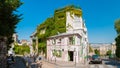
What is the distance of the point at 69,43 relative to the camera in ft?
186

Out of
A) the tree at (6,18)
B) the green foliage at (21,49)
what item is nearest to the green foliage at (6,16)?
the tree at (6,18)

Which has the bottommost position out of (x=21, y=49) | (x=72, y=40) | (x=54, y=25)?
(x=21, y=49)

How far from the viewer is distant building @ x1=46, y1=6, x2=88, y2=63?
185 feet

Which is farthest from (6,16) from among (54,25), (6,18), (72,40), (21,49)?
(21,49)

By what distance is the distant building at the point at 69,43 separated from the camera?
5628cm

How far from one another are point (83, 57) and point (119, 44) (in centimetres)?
1295

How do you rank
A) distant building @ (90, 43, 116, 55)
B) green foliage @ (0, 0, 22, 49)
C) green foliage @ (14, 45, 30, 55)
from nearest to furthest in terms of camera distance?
1. green foliage @ (0, 0, 22, 49)
2. green foliage @ (14, 45, 30, 55)
3. distant building @ (90, 43, 116, 55)

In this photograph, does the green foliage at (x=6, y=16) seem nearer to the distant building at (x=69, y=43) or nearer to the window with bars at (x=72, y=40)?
the distant building at (x=69, y=43)

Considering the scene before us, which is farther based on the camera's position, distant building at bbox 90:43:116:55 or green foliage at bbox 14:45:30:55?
distant building at bbox 90:43:116:55

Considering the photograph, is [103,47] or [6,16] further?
[103,47]

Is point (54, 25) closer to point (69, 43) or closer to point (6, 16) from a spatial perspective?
point (69, 43)

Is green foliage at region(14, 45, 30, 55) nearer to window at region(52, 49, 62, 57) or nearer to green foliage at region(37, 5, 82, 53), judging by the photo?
green foliage at region(37, 5, 82, 53)

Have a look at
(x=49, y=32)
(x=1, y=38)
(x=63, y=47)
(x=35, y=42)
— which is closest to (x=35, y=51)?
(x=35, y=42)

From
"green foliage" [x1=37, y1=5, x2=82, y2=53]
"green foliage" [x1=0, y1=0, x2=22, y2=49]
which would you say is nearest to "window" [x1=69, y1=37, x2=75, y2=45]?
"green foliage" [x1=37, y1=5, x2=82, y2=53]
